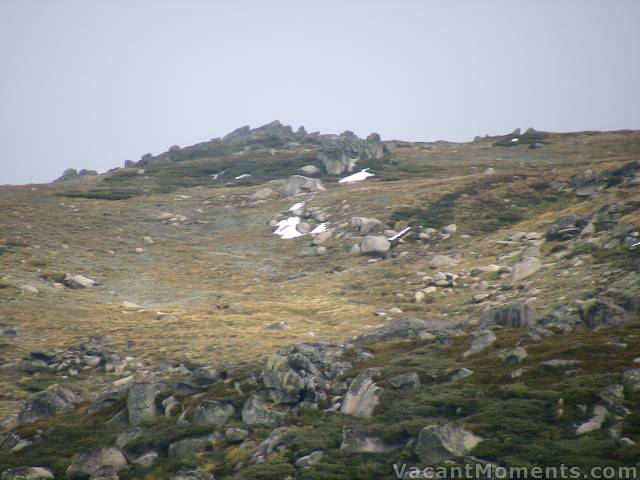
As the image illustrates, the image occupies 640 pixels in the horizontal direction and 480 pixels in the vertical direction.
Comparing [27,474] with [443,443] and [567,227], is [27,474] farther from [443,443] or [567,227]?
[567,227]

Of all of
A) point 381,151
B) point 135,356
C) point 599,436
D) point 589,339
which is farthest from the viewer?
point 381,151

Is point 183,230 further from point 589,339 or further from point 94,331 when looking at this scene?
point 589,339

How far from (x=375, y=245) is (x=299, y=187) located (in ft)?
82.4

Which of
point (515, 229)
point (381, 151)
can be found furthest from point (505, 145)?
point (515, 229)

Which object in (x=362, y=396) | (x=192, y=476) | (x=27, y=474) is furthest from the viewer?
(x=362, y=396)

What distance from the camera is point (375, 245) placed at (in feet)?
169

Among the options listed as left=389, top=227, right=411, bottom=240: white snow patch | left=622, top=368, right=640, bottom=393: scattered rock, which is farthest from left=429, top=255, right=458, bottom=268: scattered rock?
left=622, top=368, right=640, bottom=393: scattered rock

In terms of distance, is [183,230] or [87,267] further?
[183,230]

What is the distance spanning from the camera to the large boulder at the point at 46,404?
25359 millimetres

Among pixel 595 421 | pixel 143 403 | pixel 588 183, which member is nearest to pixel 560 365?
pixel 595 421

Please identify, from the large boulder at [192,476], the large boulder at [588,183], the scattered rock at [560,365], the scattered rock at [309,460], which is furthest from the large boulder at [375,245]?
the large boulder at [192,476]

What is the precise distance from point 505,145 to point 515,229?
54072 mm

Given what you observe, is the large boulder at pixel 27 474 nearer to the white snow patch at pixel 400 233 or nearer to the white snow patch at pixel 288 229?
the white snow patch at pixel 400 233

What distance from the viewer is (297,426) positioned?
819 inches
